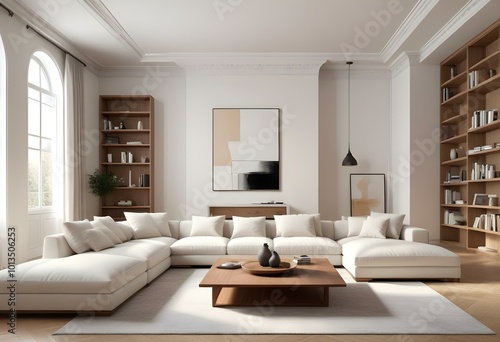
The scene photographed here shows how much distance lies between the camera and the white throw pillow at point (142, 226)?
253 inches

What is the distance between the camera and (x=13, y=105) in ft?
20.2

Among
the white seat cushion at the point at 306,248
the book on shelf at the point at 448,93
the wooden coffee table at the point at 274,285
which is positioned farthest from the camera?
the book on shelf at the point at 448,93

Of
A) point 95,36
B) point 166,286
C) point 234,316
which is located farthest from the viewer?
point 95,36

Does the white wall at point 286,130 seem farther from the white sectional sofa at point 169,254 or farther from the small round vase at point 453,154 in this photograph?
the white sectional sofa at point 169,254

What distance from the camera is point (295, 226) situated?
6.55 meters

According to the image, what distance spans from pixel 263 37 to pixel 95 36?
110 inches

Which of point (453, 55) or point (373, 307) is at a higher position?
point (453, 55)

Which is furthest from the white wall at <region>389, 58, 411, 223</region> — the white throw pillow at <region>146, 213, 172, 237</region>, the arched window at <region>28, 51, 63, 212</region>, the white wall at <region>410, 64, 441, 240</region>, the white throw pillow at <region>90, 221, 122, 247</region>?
the arched window at <region>28, 51, 63, 212</region>

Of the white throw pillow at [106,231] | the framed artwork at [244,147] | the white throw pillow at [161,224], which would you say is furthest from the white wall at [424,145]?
the white throw pillow at [106,231]

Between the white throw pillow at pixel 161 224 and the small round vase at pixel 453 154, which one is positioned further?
the small round vase at pixel 453 154

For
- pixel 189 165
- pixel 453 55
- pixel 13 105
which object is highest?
pixel 453 55

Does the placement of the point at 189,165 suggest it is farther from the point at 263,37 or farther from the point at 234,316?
the point at 234,316

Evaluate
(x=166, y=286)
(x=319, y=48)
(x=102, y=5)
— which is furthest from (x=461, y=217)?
(x=102, y=5)

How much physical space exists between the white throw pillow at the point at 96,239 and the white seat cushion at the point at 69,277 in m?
0.81
